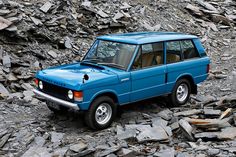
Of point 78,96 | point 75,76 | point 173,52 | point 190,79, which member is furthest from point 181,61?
point 78,96

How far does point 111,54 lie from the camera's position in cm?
874

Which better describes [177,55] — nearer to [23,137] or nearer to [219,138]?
[219,138]

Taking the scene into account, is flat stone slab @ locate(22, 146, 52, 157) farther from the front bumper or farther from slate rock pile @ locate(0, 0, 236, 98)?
slate rock pile @ locate(0, 0, 236, 98)

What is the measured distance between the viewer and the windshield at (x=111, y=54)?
8502 mm

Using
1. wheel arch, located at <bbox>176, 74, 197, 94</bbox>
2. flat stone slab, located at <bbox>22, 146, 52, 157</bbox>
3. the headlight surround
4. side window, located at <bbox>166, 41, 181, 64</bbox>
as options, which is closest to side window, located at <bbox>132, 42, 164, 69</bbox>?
side window, located at <bbox>166, 41, 181, 64</bbox>

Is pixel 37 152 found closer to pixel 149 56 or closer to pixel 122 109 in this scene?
pixel 122 109

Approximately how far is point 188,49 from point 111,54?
239 cm

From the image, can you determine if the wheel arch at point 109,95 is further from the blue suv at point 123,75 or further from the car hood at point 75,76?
the car hood at point 75,76

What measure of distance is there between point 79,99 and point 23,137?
4.54 ft

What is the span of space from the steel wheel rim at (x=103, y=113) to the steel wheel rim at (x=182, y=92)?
95.2 inches

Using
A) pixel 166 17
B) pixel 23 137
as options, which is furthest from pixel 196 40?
pixel 166 17

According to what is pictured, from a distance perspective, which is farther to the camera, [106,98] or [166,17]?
[166,17]

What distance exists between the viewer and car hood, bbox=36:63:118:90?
24.9 ft

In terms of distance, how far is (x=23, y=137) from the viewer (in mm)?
7570
